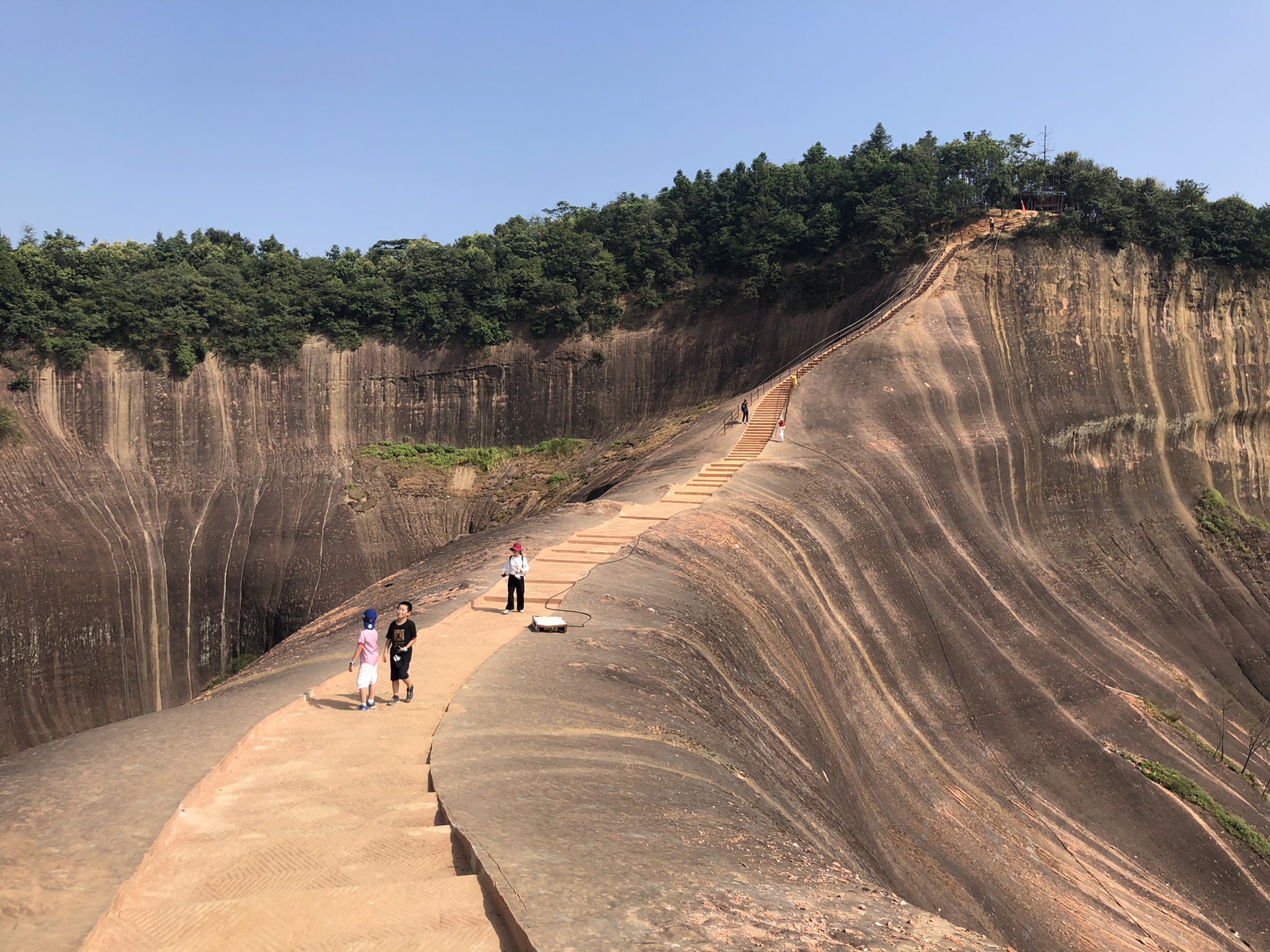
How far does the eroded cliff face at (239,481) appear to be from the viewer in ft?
102

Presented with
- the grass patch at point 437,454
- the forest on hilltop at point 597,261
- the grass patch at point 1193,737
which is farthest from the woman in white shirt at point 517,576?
the forest on hilltop at point 597,261

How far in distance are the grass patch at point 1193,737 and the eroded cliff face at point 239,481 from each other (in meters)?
20.1

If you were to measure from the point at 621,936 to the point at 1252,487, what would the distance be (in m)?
38.8

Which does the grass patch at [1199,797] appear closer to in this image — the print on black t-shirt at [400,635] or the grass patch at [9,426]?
the print on black t-shirt at [400,635]

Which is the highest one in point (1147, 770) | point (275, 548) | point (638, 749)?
point (638, 749)

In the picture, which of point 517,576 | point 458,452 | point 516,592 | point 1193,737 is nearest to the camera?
point 517,576

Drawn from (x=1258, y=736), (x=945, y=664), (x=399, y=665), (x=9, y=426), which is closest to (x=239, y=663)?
(x=9, y=426)

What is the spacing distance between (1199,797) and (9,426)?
41364 mm

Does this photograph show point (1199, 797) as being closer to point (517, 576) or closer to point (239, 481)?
point (517, 576)

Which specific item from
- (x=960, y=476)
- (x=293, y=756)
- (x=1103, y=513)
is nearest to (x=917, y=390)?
(x=960, y=476)

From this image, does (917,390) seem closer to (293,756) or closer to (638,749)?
(638,749)

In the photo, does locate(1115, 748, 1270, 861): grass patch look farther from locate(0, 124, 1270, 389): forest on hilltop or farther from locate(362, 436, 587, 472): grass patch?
locate(362, 436, 587, 472): grass patch

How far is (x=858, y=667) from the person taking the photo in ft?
65.2

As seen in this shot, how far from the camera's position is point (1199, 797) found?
72.6ft
